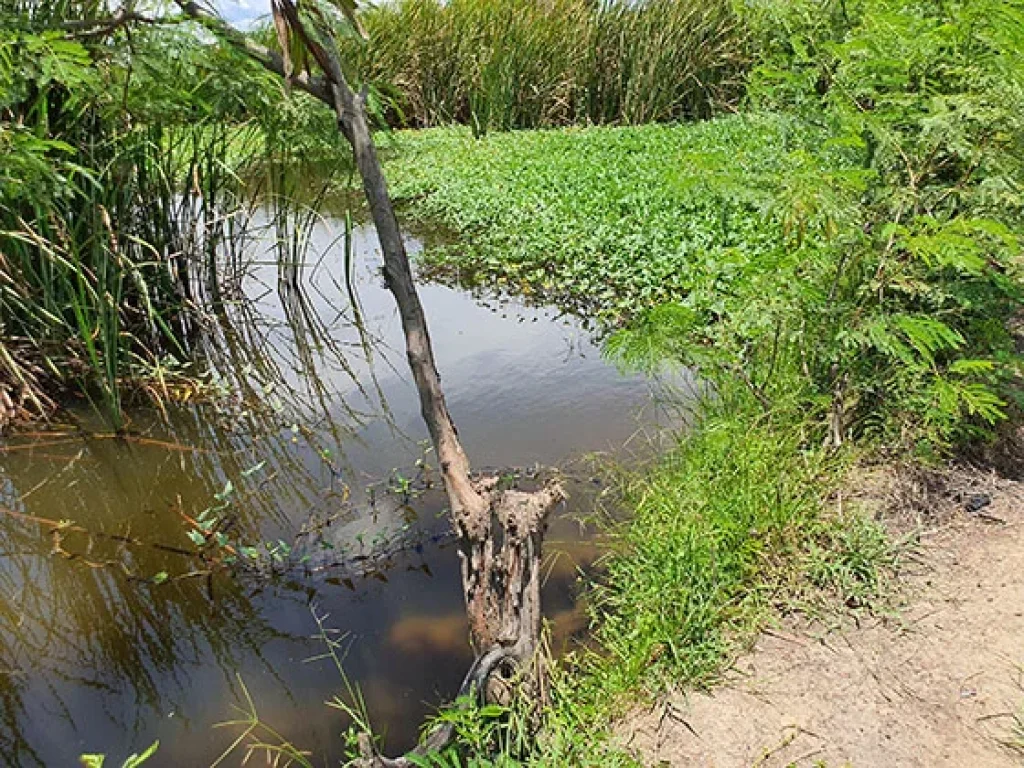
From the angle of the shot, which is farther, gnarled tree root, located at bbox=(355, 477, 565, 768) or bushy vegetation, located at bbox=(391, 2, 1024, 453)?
bushy vegetation, located at bbox=(391, 2, 1024, 453)

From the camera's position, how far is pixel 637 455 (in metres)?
3.76

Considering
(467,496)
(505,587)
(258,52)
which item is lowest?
(505,587)

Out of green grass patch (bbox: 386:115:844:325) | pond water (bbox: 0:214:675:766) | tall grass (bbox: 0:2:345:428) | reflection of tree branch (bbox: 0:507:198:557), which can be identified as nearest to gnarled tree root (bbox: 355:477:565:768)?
pond water (bbox: 0:214:675:766)

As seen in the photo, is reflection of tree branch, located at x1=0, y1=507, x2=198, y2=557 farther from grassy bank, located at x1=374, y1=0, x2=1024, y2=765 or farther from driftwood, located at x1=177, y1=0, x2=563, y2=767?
grassy bank, located at x1=374, y1=0, x2=1024, y2=765

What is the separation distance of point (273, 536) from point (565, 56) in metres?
9.48

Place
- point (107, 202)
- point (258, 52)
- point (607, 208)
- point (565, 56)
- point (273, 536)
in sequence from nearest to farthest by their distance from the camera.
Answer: point (258, 52)
point (273, 536)
point (107, 202)
point (607, 208)
point (565, 56)

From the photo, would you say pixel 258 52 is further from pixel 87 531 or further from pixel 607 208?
pixel 607 208

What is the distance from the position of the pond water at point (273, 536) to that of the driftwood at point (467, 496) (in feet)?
1.73

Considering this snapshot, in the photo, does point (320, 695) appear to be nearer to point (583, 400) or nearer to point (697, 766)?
point (697, 766)

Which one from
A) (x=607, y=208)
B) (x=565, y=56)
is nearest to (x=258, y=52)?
(x=607, y=208)

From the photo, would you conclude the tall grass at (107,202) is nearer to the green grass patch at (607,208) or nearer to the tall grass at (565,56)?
the green grass patch at (607,208)

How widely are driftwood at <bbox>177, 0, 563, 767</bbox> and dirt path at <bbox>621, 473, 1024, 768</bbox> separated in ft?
1.42

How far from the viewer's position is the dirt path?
201 cm

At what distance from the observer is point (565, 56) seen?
1116 cm
